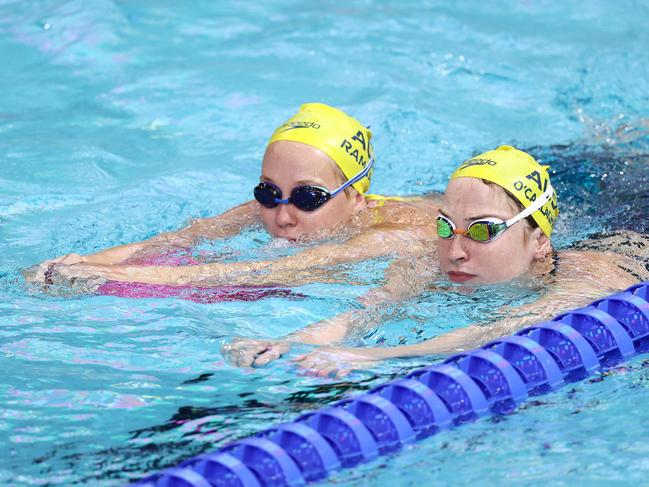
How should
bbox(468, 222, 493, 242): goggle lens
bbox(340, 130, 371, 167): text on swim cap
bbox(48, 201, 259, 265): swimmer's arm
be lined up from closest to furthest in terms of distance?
bbox(468, 222, 493, 242): goggle lens < bbox(48, 201, 259, 265): swimmer's arm < bbox(340, 130, 371, 167): text on swim cap

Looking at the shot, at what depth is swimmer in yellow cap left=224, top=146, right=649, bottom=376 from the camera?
14.7 ft

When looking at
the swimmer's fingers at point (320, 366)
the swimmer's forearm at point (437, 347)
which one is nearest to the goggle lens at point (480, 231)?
the swimmer's forearm at point (437, 347)

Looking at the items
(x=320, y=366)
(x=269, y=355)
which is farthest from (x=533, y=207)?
(x=269, y=355)

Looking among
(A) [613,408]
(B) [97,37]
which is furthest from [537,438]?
(B) [97,37]

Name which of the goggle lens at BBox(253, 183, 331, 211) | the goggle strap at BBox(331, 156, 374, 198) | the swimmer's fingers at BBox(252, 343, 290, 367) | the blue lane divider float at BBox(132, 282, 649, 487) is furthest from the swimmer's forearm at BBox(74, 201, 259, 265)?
the blue lane divider float at BBox(132, 282, 649, 487)

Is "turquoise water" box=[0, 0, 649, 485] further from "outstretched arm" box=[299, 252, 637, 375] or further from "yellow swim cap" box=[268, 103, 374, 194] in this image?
"yellow swim cap" box=[268, 103, 374, 194]

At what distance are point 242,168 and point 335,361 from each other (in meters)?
3.84

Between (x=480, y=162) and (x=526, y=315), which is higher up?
(x=480, y=162)

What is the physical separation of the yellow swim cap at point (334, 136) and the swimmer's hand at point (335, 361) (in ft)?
6.43

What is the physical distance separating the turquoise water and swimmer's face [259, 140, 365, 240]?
0.57 feet

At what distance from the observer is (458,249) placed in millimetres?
4676

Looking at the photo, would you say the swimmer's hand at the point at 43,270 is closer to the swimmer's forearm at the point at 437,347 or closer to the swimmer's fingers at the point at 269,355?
the swimmer's fingers at the point at 269,355

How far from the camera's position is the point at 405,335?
4523mm

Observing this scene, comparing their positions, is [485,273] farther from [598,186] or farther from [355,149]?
[598,186]
